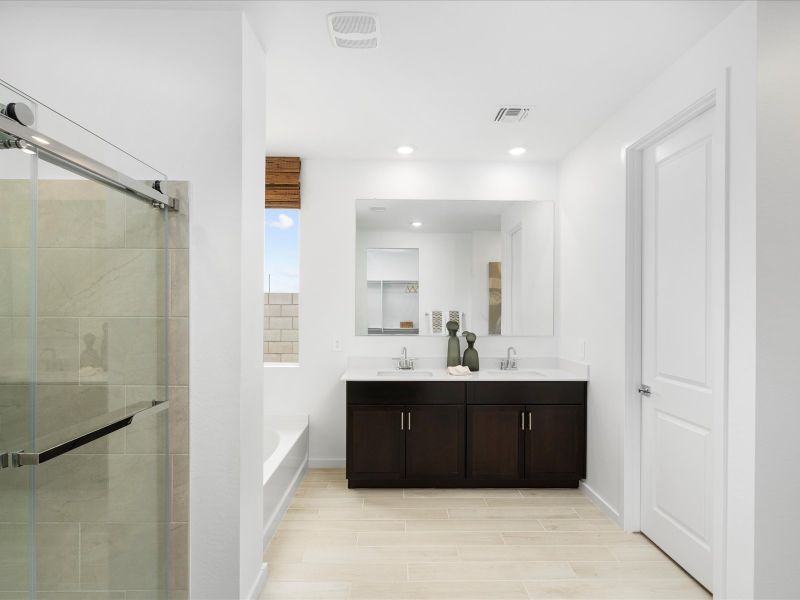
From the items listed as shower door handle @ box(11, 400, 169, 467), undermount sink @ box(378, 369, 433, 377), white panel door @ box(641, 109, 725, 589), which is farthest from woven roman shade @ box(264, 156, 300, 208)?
white panel door @ box(641, 109, 725, 589)

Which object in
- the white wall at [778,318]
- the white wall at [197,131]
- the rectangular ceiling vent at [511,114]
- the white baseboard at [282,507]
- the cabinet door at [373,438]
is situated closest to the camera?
the white wall at [778,318]

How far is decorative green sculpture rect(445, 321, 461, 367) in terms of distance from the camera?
13.7ft

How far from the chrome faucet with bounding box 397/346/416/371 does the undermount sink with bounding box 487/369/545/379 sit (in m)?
0.63

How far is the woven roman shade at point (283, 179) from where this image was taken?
4195 mm

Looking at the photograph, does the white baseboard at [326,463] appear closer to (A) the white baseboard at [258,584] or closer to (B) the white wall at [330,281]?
(B) the white wall at [330,281]

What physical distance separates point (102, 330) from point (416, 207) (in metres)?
2.96

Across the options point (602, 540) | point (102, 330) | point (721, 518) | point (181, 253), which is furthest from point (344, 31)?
point (602, 540)

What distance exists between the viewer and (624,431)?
10.1 ft

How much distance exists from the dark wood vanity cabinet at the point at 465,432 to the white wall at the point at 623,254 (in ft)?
0.72

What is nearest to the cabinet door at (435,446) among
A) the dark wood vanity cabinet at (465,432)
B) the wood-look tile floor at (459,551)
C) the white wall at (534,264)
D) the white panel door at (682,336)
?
the dark wood vanity cabinet at (465,432)

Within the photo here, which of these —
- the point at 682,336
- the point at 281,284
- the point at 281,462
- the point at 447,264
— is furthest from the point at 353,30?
the point at 281,284

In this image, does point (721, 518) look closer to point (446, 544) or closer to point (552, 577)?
point (552, 577)

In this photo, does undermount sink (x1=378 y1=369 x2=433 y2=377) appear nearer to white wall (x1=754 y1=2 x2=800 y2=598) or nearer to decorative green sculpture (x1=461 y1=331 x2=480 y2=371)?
decorative green sculpture (x1=461 y1=331 x2=480 y2=371)

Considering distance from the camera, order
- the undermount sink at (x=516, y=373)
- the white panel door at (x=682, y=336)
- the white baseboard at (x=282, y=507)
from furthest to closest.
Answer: the undermount sink at (x=516, y=373) < the white baseboard at (x=282, y=507) < the white panel door at (x=682, y=336)
